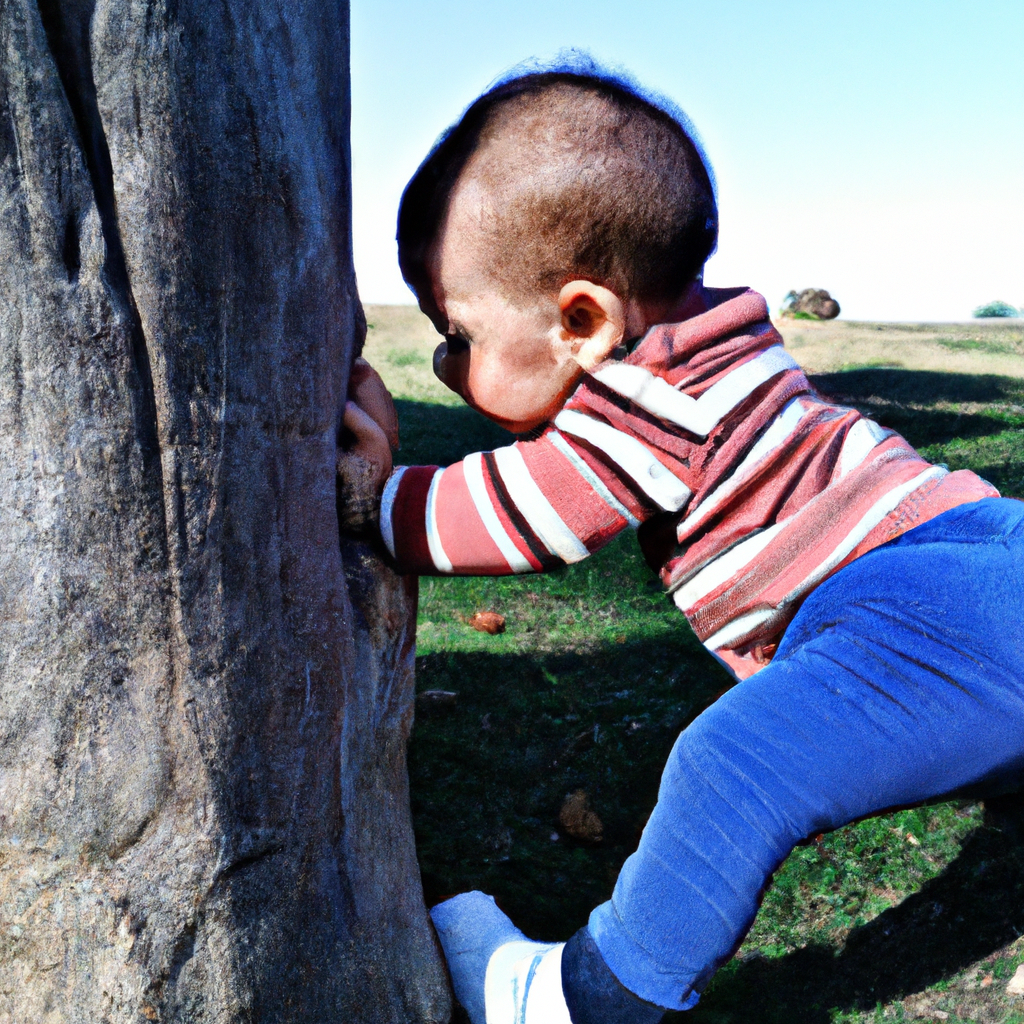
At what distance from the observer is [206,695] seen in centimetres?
157

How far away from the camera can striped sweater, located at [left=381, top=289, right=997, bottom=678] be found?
198 cm

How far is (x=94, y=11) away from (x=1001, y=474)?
16.9ft

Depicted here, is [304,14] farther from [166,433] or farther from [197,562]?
[197,562]

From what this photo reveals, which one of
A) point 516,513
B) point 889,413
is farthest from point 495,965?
point 889,413

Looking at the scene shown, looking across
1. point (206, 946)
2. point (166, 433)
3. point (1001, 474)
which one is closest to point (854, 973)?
point (206, 946)

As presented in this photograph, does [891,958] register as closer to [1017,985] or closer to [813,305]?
[1017,985]

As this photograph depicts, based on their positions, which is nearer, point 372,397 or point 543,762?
point 372,397

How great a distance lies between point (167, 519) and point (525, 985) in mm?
1174

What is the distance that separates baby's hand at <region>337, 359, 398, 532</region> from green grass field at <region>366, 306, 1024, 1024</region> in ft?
3.51

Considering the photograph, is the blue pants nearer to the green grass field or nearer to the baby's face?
the green grass field

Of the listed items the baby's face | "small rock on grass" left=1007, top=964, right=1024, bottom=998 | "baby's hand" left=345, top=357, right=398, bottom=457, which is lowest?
"small rock on grass" left=1007, top=964, right=1024, bottom=998

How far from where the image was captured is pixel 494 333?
7.14 ft

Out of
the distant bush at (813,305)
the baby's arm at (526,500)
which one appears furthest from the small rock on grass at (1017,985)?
the distant bush at (813,305)

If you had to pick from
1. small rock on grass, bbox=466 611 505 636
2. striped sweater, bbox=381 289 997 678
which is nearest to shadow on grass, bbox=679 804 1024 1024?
striped sweater, bbox=381 289 997 678
